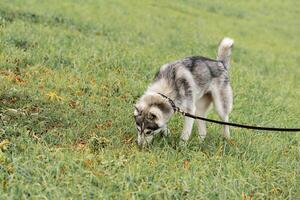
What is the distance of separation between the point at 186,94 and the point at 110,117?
117 centimetres

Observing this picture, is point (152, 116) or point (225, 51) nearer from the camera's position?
point (152, 116)

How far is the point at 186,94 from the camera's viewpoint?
5.89m

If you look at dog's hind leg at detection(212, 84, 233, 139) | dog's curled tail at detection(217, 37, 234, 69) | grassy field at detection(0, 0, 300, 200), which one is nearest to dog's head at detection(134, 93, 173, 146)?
grassy field at detection(0, 0, 300, 200)

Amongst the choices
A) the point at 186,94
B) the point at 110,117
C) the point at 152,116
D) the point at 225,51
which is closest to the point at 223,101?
the point at 186,94

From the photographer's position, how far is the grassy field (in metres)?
4.37

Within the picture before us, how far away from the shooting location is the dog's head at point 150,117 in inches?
211

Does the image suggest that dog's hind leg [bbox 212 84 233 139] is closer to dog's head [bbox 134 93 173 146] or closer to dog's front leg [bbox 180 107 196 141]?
dog's front leg [bbox 180 107 196 141]

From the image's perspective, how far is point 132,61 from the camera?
29.8ft

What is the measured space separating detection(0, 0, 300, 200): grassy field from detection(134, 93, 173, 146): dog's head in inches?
6.1

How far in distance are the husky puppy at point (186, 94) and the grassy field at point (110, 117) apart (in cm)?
26

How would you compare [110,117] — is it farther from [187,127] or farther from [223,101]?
[223,101]

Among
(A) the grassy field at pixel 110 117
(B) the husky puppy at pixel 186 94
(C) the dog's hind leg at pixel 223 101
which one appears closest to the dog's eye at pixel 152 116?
(B) the husky puppy at pixel 186 94

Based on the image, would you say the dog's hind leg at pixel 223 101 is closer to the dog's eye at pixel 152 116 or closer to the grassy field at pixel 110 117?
the grassy field at pixel 110 117

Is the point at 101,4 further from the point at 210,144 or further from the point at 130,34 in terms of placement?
the point at 210,144
